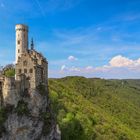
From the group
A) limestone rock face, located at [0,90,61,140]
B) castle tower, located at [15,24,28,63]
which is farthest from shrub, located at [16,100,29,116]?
castle tower, located at [15,24,28,63]

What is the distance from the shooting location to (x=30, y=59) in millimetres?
70312

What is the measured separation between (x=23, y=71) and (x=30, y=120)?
9.20 meters

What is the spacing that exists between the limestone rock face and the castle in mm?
1761

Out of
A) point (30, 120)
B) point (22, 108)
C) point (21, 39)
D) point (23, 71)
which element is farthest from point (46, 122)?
point (21, 39)

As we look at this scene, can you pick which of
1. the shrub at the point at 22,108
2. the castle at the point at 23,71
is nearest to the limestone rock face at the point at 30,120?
the shrub at the point at 22,108

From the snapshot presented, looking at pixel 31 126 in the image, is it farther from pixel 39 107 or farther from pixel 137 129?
pixel 137 129

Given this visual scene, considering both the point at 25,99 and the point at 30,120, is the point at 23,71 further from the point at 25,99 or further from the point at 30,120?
the point at 30,120

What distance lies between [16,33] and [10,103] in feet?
52.8

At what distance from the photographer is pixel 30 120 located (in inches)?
2763

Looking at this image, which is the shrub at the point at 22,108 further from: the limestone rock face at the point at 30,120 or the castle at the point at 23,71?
the castle at the point at 23,71

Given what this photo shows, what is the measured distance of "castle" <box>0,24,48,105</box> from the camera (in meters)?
66.2

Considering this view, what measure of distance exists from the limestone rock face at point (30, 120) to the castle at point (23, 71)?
1.76m

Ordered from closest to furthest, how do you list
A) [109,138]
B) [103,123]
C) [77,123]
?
[77,123], [109,138], [103,123]

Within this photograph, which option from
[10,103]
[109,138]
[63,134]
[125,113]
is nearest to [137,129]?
[125,113]
